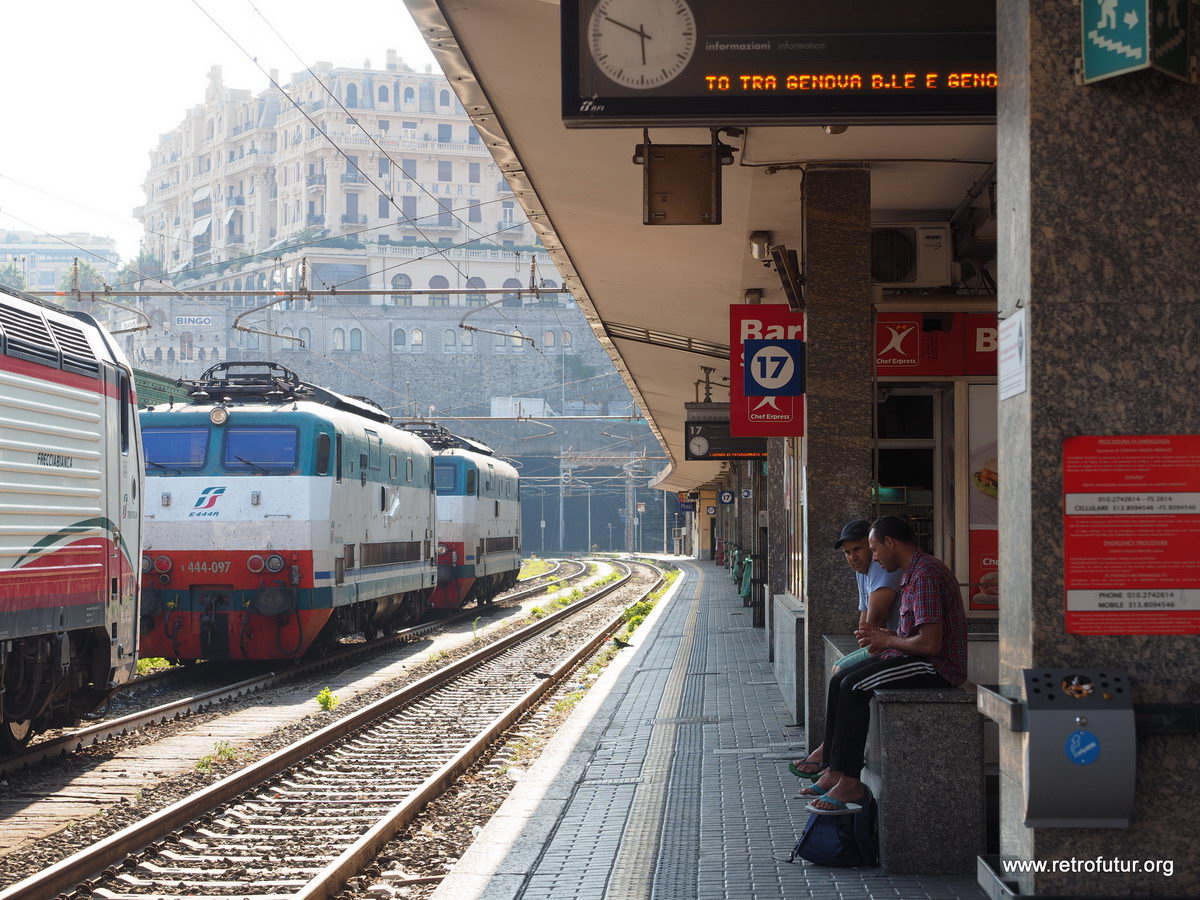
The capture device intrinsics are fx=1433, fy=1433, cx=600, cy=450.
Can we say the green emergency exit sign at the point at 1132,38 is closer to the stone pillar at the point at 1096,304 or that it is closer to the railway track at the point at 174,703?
the stone pillar at the point at 1096,304

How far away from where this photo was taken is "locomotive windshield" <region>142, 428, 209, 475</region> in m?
16.3

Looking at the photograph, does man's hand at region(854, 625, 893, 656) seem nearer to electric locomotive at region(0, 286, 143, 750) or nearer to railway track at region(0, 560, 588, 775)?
electric locomotive at region(0, 286, 143, 750)

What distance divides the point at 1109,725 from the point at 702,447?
15.3 metres

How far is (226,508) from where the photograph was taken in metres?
16.0

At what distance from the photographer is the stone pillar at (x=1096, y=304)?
435 cm

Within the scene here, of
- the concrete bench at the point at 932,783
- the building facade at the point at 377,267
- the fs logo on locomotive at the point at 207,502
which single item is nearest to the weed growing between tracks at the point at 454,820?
the concrete bench at the point at 932,783

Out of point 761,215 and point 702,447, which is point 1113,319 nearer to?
point 761,215

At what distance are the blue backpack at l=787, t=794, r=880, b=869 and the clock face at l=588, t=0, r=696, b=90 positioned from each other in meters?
3.36

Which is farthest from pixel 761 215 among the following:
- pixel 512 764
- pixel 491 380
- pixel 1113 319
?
pixel 491 380

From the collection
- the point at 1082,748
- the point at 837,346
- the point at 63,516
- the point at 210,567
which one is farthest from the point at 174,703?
the point at 1082,748

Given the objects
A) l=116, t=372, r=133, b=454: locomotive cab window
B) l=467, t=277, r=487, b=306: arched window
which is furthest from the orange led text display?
l=467, t=277, r=487, b=306: arched window

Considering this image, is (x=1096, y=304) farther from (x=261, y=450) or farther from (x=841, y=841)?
(x=261, y=450)

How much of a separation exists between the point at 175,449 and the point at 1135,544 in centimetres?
1360

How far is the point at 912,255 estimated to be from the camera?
10.1m
